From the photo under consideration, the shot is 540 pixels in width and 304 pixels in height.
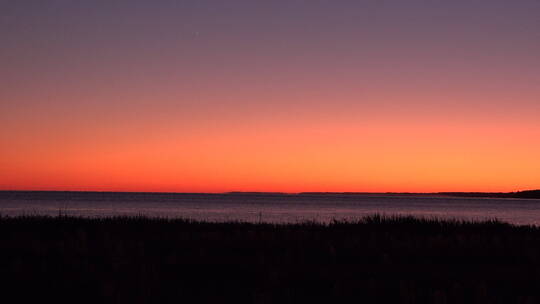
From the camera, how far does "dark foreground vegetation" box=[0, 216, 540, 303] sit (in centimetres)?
1030

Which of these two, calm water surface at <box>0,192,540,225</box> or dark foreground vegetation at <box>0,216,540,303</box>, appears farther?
calm water surface at <box>0,192,540,225</box>

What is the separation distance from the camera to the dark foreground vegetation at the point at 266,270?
33.8ft

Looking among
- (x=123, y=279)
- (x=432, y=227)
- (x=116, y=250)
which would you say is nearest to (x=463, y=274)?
(x=123, y=279)

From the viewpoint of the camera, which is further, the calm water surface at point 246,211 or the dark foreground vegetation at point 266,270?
the calm water surface at point 246,211

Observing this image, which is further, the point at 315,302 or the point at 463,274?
the point at 463,274

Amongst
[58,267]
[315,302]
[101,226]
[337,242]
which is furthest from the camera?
[101,226]

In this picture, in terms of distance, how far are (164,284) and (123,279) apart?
31.6 inches

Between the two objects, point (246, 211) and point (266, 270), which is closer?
point (266, 270)

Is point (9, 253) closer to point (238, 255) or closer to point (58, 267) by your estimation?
point (58, 267)

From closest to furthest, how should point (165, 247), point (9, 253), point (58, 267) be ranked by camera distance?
point (58, 267) < point (9, 253) < point (165, 247)

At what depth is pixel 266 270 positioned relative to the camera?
1288 centimetres

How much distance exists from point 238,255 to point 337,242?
4.71 meters

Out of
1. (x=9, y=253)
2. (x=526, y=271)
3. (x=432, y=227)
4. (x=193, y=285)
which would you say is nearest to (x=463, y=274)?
(x=526, y=271)

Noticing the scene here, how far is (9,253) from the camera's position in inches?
595
